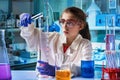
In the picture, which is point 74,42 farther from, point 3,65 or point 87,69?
point 3,65

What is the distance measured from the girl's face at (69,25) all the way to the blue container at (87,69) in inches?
11.5

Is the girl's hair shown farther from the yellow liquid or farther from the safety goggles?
the yellow liquid

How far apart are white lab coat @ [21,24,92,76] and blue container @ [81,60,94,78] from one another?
0.09ft

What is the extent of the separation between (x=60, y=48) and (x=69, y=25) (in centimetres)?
13

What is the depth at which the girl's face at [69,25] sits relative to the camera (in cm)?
125

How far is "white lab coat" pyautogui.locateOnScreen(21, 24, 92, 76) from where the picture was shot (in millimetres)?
946

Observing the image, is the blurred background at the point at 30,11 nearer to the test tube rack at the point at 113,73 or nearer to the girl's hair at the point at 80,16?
the girl's hair at the point at 80,16

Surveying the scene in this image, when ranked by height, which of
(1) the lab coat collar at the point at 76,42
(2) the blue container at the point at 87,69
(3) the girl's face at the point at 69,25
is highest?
(3) the girl's face at the point at 69,25

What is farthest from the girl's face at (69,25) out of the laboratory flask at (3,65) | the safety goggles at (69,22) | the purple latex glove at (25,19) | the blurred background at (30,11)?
the laboratory flask at (3,65)

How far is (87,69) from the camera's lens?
3.21 feet

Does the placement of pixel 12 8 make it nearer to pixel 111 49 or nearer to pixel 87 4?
pixel 87 4

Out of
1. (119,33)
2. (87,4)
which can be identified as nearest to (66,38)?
(119,33)

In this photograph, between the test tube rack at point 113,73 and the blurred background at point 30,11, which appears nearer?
the test tube rack at point 113,73

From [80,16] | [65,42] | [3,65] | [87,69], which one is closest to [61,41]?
[65,42]
